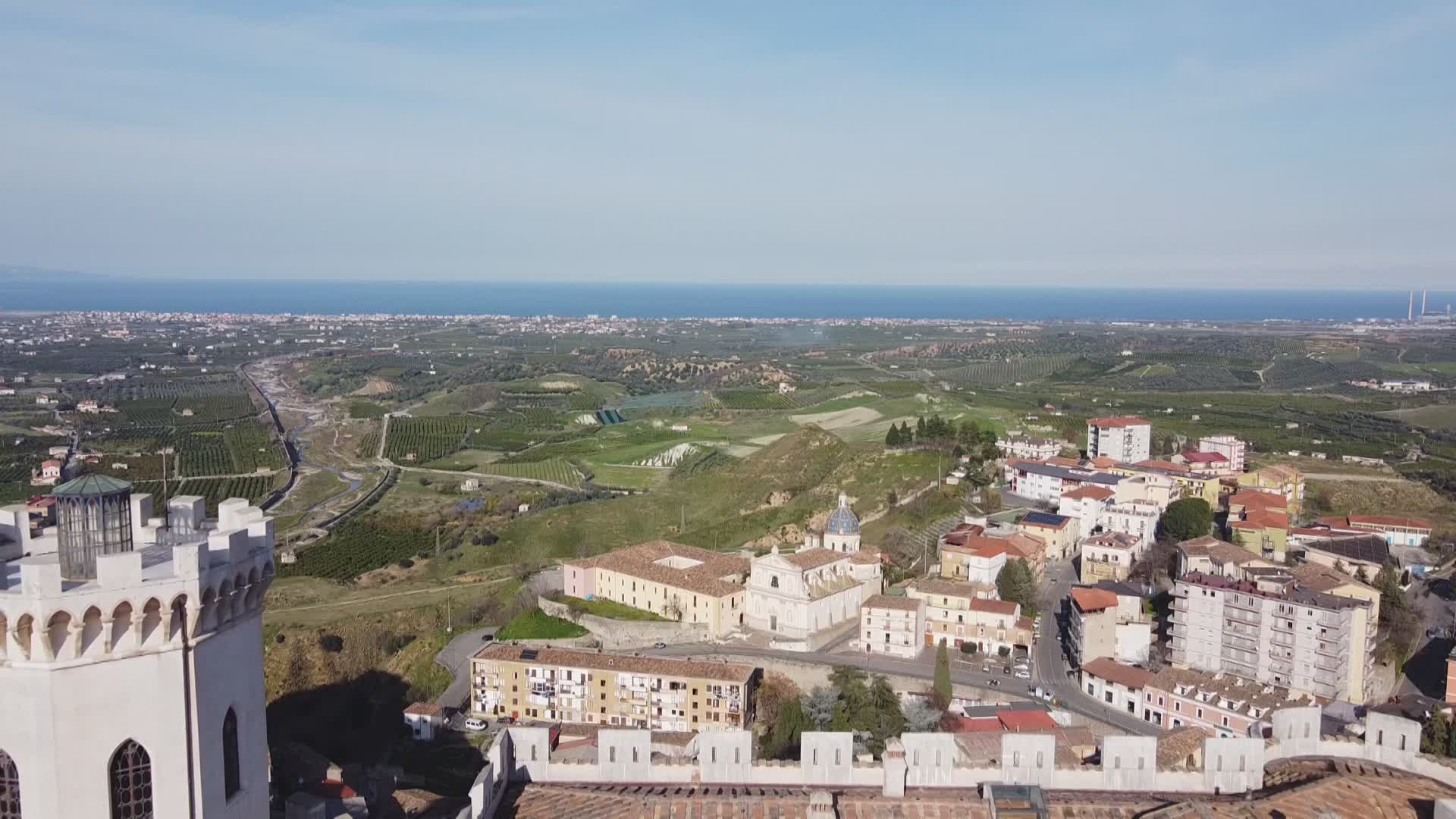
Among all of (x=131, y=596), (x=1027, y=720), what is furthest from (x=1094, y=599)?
(x=131, y=596)

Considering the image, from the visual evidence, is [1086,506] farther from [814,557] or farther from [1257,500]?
[814,557]

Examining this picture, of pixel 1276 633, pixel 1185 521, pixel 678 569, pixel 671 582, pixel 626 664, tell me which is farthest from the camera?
pixel 1185 521

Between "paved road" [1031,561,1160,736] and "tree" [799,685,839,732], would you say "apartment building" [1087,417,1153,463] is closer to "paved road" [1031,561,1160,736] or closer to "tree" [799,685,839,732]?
"paved road" [1031,561,1160,736]

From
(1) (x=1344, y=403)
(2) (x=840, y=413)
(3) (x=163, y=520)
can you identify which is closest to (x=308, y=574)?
(3) (x=163, y=520)

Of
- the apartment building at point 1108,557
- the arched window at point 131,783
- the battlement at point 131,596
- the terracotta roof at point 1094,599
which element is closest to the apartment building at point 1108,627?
the terracotta roof at point 1094,599

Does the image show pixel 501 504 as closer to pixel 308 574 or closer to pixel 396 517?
pixel 396 517

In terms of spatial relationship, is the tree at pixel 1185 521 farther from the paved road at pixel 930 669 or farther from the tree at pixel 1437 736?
the tree at pixel 1437 736
